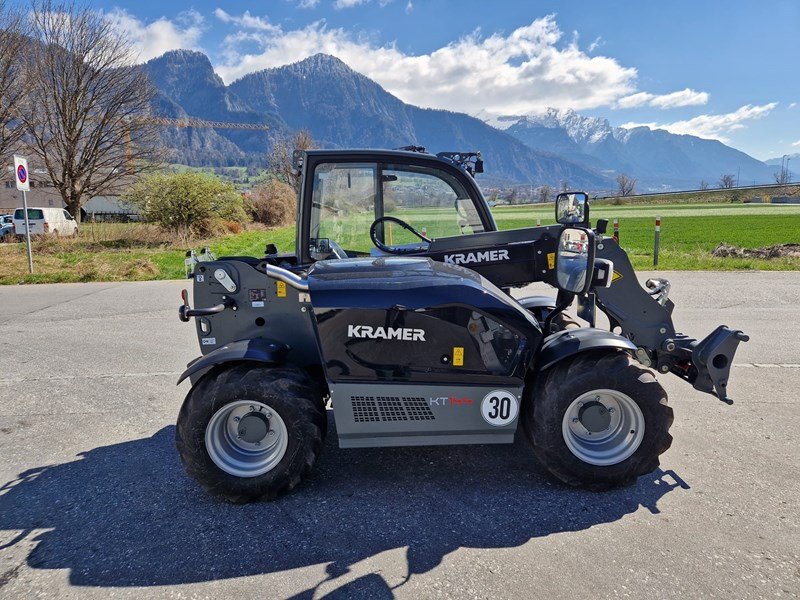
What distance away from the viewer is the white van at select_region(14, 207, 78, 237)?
2616 centimetres

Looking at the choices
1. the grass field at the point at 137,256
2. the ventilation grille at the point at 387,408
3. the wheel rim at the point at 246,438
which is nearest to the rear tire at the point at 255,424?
the wheel rim at the point at 246,438

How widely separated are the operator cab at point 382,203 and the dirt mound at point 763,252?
14573mm

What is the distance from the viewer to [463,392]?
11.1 feet

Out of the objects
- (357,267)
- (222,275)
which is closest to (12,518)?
(222,275)

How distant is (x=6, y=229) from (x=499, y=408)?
3477 centimetres

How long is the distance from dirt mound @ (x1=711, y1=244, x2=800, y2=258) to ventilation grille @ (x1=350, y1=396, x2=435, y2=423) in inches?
633

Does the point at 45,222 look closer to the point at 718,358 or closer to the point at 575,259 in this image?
the point at 575,259

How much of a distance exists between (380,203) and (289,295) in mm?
1339

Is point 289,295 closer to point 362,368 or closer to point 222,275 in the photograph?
point 222,275

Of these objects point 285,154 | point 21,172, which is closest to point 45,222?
point 21,172

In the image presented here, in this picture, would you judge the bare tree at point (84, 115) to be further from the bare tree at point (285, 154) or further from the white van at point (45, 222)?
the bare tree at point (285, 154)

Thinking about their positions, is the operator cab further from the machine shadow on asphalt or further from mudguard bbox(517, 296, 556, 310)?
the machine shadow on asphalt

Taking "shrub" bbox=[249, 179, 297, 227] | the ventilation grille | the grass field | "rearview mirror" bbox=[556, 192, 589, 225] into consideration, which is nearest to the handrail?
the ventilation grille

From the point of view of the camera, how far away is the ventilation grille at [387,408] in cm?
339
